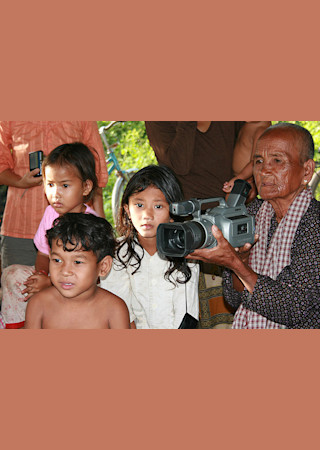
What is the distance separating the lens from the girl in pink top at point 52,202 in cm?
204

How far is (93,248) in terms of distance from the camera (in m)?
1.75

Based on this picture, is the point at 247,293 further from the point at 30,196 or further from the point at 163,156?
the point at 30,196

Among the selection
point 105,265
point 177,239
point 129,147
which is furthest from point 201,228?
point 129,147

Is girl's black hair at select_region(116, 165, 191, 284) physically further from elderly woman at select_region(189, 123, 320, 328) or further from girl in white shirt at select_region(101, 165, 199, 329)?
elderly woman at select_region(189, 123, 320, 328)

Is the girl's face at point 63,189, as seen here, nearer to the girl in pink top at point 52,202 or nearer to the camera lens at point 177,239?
the girl in pink top at point 52,202

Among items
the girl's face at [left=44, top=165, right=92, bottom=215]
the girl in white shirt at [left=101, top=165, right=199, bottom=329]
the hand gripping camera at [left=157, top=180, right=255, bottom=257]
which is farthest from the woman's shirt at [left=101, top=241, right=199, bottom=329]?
the hand gripping camera at [left=157, top=180, right=255, bottom=257]

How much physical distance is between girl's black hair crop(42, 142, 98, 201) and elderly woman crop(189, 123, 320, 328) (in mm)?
718

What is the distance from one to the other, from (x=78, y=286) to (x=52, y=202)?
47 centimetres

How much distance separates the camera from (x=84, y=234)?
1.74 metres

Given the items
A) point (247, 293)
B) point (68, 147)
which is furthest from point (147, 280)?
point (68, 147)

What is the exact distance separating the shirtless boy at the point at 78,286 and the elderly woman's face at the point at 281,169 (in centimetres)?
57

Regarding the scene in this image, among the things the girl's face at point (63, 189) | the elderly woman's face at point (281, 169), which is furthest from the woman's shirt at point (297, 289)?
the girl's face at point (63, 189)

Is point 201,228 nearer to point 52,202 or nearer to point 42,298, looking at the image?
point 42,298

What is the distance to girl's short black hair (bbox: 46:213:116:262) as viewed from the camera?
172cm
